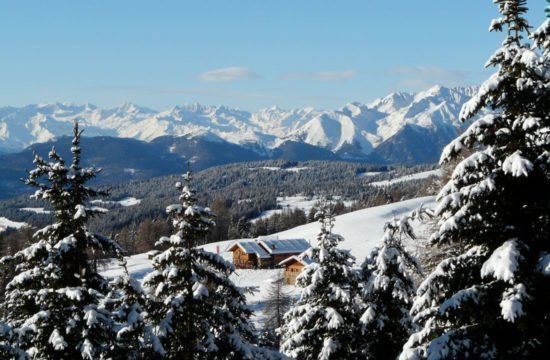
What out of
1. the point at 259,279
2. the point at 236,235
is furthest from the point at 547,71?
the point at 236,235

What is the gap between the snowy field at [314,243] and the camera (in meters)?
87.8

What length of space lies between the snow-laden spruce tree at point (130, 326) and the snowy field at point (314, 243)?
175 feet

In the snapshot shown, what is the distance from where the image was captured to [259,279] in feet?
299

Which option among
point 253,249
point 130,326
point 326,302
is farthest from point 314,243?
point 130,326

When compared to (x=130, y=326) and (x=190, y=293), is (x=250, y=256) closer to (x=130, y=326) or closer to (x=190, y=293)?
(x=190, y=293)

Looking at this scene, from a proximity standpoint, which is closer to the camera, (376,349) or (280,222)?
(376,349)

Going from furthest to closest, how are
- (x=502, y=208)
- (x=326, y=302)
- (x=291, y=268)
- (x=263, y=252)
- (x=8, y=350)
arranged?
1. (x=263, y=252)
2. (x=291, y=268)
3. (x=326, y=302)
4. (x=8, y=350)
5. (x=502, y=208)

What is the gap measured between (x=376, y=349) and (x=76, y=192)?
11.4 metres

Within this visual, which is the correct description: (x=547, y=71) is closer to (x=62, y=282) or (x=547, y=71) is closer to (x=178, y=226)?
(x=178, y=226)

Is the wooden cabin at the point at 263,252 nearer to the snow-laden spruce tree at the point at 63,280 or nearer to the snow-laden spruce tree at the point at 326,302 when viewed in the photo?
the snow-laden spruce tree at the point at 326,302

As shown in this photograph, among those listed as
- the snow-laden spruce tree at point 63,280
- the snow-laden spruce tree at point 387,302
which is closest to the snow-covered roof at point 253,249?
the snow-laden spruce tree at point 387,302

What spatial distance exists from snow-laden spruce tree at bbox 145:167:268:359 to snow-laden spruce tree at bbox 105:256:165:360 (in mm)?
769

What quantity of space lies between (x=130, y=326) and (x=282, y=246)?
93.2m

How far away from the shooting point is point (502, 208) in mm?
10039
